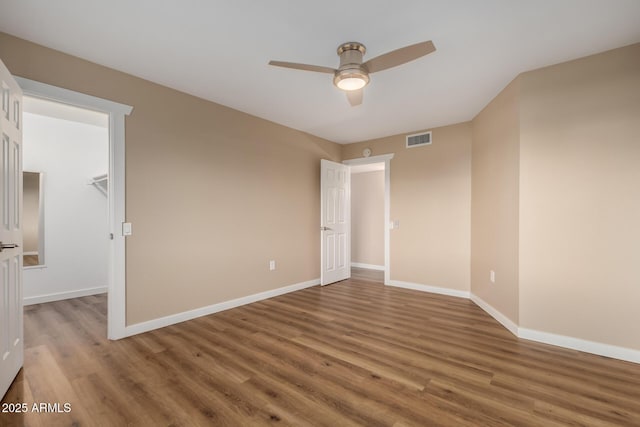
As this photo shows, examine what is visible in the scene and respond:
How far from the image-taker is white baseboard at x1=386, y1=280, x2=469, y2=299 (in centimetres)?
428

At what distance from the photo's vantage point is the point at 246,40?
7.58ft

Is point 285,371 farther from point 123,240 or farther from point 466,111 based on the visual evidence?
point 466,111

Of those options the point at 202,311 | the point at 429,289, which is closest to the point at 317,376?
the point at 202,311

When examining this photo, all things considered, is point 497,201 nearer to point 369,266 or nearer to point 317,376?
point 317,376

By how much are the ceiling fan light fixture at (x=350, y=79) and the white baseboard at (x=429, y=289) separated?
134 inches

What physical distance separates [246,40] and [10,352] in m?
2.80

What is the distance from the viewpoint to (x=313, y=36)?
7.36ft

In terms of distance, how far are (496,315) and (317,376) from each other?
2.35m

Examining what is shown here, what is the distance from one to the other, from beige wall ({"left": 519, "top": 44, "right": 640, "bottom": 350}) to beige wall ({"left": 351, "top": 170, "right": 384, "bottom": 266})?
13.0 feet

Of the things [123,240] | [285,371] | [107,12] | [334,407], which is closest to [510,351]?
[334,407]

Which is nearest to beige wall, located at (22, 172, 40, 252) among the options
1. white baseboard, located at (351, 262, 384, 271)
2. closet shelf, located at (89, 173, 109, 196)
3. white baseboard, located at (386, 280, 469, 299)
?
closet shelf, located at (89, 173, 109, 196)

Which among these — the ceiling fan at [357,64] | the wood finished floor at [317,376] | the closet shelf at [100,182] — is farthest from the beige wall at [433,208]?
the closet shelf at [100,182]

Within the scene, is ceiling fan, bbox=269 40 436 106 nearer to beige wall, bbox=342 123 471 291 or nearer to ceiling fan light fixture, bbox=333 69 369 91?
ceiling fan light fixture, bbox=333 69 369 91

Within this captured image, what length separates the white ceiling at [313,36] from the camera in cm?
195
